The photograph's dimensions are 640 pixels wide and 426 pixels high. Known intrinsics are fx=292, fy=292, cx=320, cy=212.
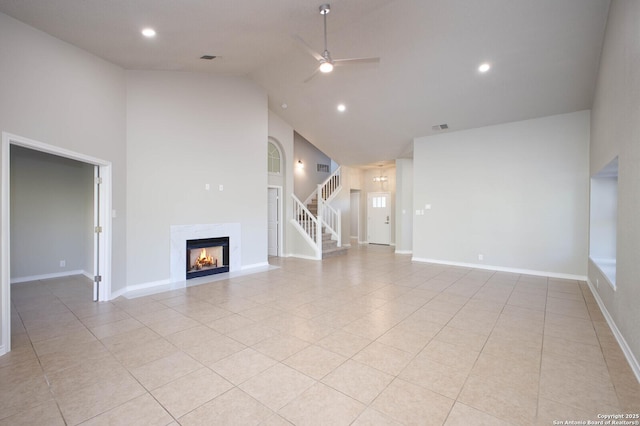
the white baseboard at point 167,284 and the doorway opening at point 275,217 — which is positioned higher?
the doorway opening at point 275,217

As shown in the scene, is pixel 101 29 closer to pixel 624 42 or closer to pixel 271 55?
pixel 271 55

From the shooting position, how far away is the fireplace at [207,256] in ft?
19.5

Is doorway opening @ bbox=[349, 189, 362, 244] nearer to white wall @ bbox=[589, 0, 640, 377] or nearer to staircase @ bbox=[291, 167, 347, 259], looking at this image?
staircase @ bbox=[291, 167, 347, 259]

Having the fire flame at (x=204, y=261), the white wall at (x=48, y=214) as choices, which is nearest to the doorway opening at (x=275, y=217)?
the fire flame at (x=204, y=261)

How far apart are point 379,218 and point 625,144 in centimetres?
873

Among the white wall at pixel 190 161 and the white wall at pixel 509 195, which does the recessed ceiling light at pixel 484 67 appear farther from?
the white wall at pixel 190 161

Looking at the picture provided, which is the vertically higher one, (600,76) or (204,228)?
(600,76)

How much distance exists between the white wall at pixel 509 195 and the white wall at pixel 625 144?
2.09 metres

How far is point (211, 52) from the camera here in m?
4.81

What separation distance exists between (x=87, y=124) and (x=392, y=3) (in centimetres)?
464

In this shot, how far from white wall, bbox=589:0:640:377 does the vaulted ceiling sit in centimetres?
88

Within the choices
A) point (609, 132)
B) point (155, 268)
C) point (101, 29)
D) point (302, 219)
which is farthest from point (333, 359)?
point (302, 219)

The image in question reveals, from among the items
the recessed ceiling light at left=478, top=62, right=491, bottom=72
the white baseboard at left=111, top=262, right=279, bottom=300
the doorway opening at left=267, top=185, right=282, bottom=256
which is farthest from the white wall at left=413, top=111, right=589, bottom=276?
the white baseboard at left=111, top=262, right=279, bottom=300

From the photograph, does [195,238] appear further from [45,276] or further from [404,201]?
[404,201]
